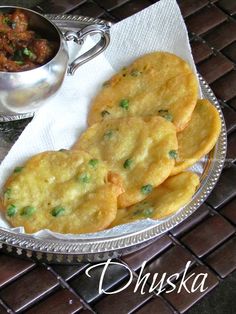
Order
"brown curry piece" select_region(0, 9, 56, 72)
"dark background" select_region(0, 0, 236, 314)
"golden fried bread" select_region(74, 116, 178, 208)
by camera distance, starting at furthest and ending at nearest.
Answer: "brown curry piece" select_region(0, 9, 56, 72), "golden fried bread" select_region(74, 116, 178, 208), "dark background" select_region(0, 0, 236, 314)

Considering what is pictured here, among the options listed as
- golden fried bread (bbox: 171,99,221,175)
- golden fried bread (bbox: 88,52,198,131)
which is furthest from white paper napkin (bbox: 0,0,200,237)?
golden fried bread (bbox: 171,99,221,175)

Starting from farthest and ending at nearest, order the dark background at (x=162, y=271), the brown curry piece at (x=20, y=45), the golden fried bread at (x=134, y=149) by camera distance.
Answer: the brown curry piece at (x=20, y=45) < the golden fried bread at (x=134, y=149) < the dark background at (x=162, y=271)

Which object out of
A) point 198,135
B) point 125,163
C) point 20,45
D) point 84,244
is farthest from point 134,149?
point 20,45

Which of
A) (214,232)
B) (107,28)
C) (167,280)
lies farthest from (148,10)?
(167,280)

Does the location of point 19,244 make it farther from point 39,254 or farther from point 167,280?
point 167,280

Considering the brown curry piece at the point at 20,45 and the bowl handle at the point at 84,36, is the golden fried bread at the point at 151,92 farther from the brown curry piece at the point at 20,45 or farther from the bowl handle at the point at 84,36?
the brown curry piece at the point at 20,45

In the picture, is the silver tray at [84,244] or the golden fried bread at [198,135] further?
the golden fried bread at [198,135]

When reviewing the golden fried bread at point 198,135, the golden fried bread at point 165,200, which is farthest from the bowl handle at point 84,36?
the golden fried bread at point 165,200

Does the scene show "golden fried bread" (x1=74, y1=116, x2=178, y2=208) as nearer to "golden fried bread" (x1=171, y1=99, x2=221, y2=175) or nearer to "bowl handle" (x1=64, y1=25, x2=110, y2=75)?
"golden fried bread" (x1=171, y1=99, x2=221, y2=175)

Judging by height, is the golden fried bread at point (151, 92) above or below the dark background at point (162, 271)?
above
